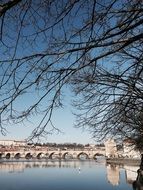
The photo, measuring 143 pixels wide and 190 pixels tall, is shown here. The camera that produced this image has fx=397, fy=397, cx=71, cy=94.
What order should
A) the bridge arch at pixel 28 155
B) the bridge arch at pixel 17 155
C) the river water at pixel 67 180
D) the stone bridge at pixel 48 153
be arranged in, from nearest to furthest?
1. the river water at pixel 67 180
2. the stone bridge at pixel 48 153
3. the bridge arch at pixel 17 155
4. the bridge arch at pixel 28 155

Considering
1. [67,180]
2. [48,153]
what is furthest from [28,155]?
[67,180]

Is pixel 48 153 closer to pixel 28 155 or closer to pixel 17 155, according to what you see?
pixel 28 155

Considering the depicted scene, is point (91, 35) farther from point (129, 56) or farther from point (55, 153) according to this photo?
point (55, 153)

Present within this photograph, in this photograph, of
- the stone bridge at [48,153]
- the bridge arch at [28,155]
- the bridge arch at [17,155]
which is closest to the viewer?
the stone bridge at [48,153]

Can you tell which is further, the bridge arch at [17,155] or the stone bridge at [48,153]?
the bridge arch at [17,155]

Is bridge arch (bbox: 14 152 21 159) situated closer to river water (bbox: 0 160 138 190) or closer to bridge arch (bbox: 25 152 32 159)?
bridge arch (bbox: 25 152 32 159)

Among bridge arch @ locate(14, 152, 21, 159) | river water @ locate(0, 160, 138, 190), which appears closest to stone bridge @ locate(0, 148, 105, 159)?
bridge arch @ locate(14, 152, 21, 159)

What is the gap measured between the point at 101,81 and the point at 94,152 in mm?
111755

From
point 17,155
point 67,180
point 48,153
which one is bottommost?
point 67,180

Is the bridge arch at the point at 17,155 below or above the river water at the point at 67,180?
above

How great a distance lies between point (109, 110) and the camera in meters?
11.2

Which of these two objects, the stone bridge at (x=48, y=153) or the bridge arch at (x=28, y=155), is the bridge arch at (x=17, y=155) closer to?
the stone bridge at (x=48, y=153)

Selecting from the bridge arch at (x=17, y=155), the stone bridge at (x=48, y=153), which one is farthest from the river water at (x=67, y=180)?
the bridge arch at (x=17, y=155)

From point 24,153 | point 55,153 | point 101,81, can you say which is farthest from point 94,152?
point 101,81
